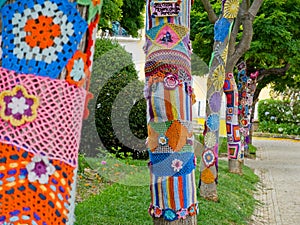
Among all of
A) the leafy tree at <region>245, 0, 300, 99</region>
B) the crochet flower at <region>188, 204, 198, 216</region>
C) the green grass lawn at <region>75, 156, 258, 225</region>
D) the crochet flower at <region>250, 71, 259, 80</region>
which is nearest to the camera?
the crochet flower at <region>188, 204, 198, 216</region>

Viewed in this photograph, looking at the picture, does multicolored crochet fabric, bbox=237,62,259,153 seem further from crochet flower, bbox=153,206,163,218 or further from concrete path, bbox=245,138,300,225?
crochet flower, bbox=153,206,163,218

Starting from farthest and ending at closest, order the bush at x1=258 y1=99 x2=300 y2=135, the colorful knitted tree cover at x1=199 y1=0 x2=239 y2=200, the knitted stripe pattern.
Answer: the bush at x1=258 y1=99 x2=300 y2=135 < the knitted stripe pattern < the colorful knitted tree cover at x1=199 y1=0 x2=239 y2=200

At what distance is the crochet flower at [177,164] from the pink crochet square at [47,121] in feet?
8.25

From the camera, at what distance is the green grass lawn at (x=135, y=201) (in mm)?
7000

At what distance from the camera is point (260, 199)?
11531 millimetres

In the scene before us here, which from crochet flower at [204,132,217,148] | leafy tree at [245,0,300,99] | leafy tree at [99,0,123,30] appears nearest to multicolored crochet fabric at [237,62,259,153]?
leafy tree at [245,0,300,99]

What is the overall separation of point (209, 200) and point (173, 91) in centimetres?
494

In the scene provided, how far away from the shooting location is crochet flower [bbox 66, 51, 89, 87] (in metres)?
2.06

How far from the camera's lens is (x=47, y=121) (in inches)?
80.0

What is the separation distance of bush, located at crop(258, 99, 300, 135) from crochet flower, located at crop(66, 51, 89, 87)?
31495mm

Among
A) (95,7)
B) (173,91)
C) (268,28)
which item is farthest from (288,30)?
(95,7)

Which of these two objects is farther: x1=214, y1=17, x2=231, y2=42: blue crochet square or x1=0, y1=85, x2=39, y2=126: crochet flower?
x1=214, y1=17, x2=231, y2=42: blue crochet square

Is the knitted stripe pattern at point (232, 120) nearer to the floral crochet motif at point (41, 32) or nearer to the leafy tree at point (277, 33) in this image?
the leafy tree at point (277, 33)

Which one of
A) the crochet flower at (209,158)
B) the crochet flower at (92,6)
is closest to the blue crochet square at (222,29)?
the crochet flower at (209,158)
